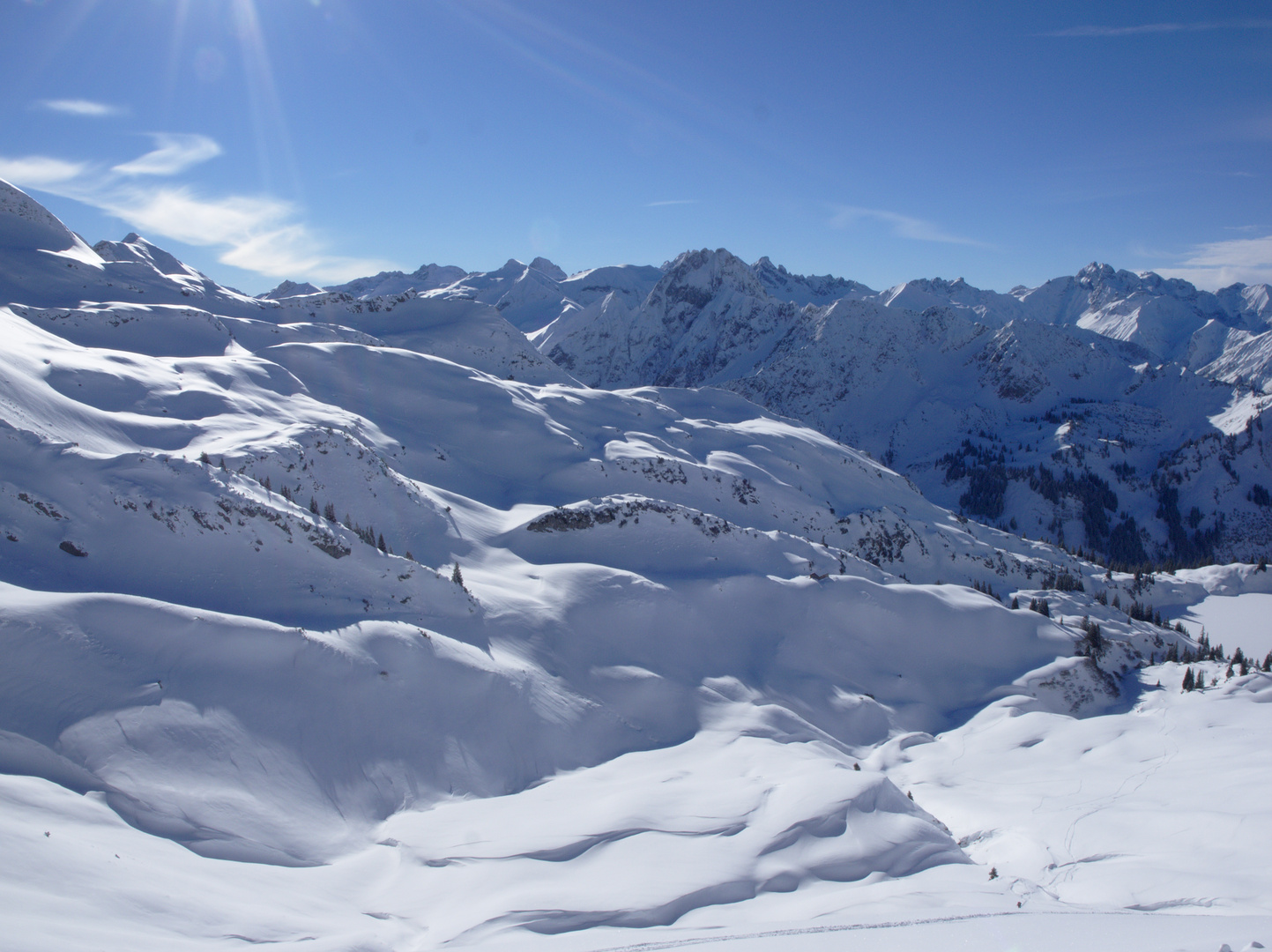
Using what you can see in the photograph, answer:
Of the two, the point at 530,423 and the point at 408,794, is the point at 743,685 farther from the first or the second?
the point at 530,423

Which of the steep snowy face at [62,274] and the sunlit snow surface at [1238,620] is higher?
the steep snowy face at [62,274]

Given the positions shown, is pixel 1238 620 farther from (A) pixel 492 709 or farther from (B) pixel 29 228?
(B) pixel 29 228

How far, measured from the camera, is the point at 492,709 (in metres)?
22.6

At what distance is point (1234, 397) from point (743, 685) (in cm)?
22974

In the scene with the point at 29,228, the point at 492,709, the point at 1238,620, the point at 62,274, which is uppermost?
the point at 29,228

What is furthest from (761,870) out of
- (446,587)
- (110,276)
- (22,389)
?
(110,276)

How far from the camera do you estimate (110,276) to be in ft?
200

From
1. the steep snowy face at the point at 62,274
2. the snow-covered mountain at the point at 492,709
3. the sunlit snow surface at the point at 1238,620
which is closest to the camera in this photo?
the snow-covered mountain at the point at 492,709

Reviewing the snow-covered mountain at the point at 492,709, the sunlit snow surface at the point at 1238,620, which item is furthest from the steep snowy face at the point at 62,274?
the sunlit snow surface at the point at 1238,620

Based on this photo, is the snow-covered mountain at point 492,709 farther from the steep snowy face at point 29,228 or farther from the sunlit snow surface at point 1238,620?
the sunlit snow surface at point 1238,620

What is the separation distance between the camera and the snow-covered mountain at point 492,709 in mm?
12734

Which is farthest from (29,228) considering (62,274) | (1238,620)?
Answer: (1238,620)

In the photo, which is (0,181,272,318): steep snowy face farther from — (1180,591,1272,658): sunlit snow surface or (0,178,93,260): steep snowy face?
(1180,591,1272,658): sunlit snow surface

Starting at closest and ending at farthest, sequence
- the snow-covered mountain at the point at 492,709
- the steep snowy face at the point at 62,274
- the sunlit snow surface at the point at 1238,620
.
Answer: the snow-covered mountain at the point at 492,709 → the steep snowy face at the point at 62,274 → the sunlit snow surface at the point at 1238,620
